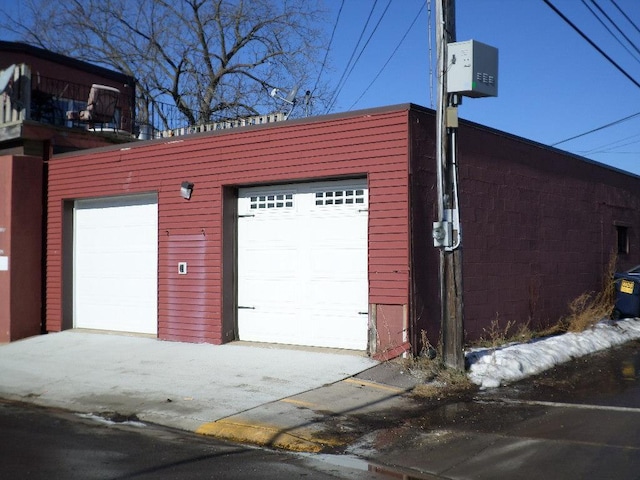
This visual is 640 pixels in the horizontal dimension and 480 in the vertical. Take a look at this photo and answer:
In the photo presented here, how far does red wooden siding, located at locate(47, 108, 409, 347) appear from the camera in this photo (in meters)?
10.6

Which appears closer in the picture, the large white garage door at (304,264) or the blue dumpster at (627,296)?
the large white garage door at (304,264)

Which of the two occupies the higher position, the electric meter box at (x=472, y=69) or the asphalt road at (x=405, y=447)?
the electric meter box at (x=472, y=69)

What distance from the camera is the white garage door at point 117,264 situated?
45.3 ft

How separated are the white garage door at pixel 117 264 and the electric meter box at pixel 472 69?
672 cm

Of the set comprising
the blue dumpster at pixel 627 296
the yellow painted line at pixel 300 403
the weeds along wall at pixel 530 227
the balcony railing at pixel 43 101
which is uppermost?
the balcony railing at pixel 43 101

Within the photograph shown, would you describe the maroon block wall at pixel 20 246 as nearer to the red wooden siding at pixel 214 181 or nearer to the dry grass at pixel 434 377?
the red wooden siding at pixel 214 181

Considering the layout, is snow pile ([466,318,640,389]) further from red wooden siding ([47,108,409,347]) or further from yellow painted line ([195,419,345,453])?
yellow painted line ([195,419,345,453])

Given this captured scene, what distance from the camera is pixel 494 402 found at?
28.7 feet

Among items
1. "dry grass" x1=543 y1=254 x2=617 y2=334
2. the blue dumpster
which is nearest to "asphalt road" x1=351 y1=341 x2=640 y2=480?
"dry grass" x1=543 y1=254 x2=617 y2=334

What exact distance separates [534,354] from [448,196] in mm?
3186

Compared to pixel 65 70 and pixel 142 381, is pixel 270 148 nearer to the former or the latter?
pixel 142 381

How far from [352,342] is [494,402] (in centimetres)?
301

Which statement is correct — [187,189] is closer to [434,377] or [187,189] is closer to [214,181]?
[214,181]

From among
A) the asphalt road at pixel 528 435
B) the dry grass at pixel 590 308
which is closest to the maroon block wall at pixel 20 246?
the asphalt road at pixel 528 435
